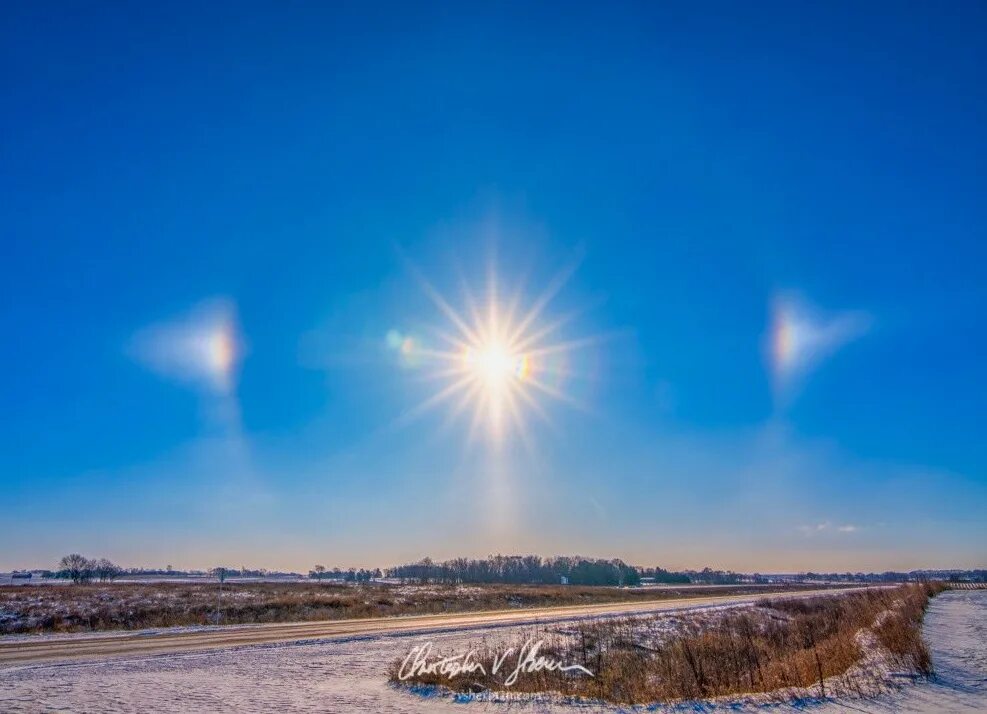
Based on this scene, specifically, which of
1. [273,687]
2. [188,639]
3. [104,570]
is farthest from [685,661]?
[104,570]

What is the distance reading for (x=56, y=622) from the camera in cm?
3011

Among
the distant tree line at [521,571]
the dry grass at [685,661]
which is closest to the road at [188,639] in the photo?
the dry grass at [685,661]

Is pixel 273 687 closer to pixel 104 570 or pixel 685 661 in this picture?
pixel 685 661

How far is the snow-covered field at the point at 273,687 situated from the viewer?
39.8ft

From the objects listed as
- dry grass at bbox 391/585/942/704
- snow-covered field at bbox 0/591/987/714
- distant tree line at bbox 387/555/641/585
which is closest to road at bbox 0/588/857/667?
snow-covered field at bbox 0/591/987/714

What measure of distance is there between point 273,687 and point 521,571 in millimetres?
177681

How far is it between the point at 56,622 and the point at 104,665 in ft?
60.4

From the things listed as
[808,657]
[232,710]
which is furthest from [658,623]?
[232,710]

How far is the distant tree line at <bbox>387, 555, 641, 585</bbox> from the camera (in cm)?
14750

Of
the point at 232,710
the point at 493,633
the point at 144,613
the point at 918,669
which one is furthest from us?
the point at 144,613

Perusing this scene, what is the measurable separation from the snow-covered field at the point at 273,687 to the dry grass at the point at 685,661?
3.86 feet

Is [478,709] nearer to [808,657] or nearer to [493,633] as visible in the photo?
[808,657]

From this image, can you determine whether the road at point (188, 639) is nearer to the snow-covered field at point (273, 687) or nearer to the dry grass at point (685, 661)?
the snow-covered field at point (273, 687)

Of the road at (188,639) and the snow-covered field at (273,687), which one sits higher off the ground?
the road at (188,639)
